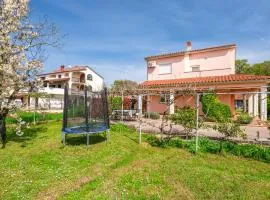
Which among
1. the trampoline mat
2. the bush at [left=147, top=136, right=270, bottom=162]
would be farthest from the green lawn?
the trampoline mat

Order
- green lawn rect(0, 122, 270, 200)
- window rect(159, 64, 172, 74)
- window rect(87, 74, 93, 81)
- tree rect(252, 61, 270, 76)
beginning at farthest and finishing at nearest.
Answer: window rect(87, 74, 93, 81), tree rect(252, 61, 270, 76), window rect(159, 64, 172, 74), green lawn rect(0, 122, 270, 200)

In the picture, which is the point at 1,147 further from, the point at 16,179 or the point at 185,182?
the point at 185,182

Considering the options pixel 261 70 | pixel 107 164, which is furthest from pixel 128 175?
pixel 261 70

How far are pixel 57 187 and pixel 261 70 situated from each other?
1797 inches

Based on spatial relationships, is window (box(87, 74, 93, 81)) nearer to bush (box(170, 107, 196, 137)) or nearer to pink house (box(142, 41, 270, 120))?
pink house (box(142, 41, 270, 120))

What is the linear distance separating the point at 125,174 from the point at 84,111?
4.56 metres

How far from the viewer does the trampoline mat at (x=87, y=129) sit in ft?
30.1

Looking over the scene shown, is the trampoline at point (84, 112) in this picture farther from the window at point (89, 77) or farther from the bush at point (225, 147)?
the window at point (89, 77)

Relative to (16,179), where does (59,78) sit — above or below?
above

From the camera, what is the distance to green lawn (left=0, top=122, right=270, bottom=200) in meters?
4.90

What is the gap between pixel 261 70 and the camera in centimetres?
4300

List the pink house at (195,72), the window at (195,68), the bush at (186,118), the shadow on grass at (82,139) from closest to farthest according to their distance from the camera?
the bush at (186,118) → the shadow on grass at (82,139) → the pink house at (195,72) → the window at (195,68)

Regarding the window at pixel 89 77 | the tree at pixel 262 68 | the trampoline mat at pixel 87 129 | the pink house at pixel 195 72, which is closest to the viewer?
the trampoline mat at pixel 87 129

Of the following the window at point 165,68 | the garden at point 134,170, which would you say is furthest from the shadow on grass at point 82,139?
the window at point 165,68
